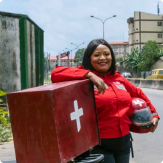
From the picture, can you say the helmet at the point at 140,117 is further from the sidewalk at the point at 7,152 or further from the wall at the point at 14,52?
the wall at the point at 14,52

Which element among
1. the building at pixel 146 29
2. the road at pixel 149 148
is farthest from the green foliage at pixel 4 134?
the building at pixel 146 29

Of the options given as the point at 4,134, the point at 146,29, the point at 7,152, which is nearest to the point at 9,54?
the point at 4,134

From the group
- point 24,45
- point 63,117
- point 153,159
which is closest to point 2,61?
point 24,45

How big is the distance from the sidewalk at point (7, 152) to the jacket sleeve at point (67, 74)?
3.22 m

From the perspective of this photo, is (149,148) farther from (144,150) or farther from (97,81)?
(97,81)

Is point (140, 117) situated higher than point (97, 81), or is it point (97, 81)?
point (97, 81)

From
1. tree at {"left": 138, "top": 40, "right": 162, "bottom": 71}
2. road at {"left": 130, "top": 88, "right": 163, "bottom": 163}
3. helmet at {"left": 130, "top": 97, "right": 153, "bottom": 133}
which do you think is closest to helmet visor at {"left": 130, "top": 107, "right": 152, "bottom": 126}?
helmet at {"left": 130, "top": 97, "right": 153, "bottom": 133}

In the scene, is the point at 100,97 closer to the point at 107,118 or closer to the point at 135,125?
the point at 107,118

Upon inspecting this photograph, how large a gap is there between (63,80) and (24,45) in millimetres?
7918

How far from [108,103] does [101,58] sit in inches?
13.1

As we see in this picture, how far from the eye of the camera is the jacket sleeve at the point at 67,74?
7.46 feet

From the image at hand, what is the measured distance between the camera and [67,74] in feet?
7.56

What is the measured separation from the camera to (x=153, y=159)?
219 inches

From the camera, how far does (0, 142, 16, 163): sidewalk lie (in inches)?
214
